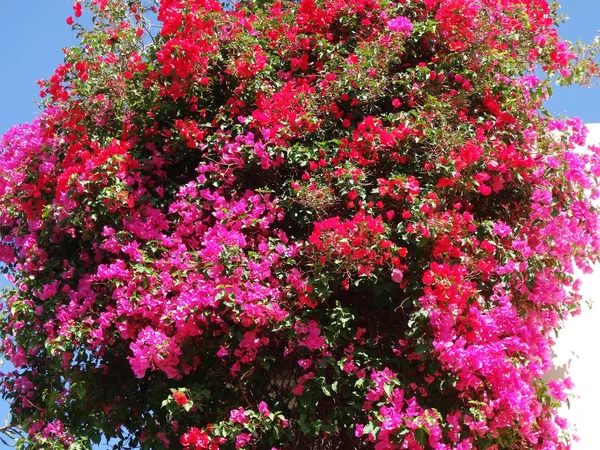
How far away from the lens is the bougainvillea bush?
429 cm

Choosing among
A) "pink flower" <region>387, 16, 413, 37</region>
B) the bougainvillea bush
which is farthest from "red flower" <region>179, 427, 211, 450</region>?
"pink flower" <region>387, 16, 413, 37</region>

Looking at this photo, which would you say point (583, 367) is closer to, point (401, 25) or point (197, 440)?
point (401, 25)

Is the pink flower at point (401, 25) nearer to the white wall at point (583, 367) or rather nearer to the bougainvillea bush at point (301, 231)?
the bougainvillea bush at point (301, 231)

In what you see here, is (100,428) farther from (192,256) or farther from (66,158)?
(66,158)

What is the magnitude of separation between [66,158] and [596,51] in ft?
11.8

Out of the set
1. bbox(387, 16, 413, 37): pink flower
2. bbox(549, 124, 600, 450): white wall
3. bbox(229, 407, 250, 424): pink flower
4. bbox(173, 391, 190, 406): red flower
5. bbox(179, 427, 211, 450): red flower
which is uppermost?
bbox(387, 16, 413, 37): pink flower

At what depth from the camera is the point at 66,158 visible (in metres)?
5.35

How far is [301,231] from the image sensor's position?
4.92 m

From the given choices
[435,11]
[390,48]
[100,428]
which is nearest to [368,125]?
[390,48]

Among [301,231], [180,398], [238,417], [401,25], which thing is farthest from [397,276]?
[401,25]

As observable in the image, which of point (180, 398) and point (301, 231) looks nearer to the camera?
point (180, 398)

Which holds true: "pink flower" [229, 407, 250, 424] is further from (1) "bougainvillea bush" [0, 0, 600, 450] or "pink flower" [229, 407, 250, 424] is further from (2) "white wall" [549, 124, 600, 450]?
(2) "white wall" [549, 124, 600, 450]

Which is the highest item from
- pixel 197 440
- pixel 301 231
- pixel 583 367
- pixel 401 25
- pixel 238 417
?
pixel 401 25

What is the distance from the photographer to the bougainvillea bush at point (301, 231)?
429cm
